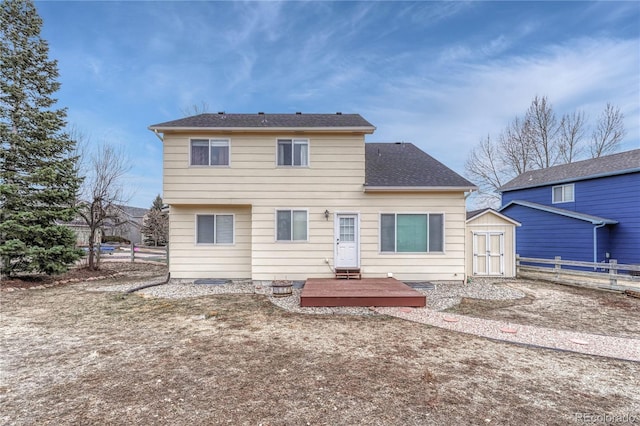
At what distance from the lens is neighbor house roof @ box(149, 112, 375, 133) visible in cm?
900

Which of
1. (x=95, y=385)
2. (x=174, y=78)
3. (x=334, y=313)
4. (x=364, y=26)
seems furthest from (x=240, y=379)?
(x=174, y=78)

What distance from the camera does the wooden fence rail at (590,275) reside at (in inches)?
354

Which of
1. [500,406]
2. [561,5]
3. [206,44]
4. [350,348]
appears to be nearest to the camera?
[500,406]

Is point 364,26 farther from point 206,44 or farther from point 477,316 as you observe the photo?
point 477,316

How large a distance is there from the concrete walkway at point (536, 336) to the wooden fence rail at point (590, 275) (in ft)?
18.5

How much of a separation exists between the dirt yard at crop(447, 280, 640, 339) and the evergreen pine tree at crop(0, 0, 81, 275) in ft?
39.5

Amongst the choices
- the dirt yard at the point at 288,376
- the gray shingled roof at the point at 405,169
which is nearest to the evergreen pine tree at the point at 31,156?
the dirt yard at the point at 288,376

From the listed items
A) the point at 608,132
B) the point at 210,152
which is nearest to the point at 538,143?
the point at 608,132

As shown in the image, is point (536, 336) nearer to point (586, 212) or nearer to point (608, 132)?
point (586, 212)

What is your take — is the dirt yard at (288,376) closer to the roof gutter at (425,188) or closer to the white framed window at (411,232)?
the white framed window at (411,232)

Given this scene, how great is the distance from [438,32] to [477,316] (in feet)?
46.3

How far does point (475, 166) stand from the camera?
23.5m

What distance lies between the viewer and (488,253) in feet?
36.4

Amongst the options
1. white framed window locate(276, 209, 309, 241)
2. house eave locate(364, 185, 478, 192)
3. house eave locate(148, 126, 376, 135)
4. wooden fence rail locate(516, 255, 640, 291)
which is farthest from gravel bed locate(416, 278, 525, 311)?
house eave locate(148, 126, 376, 135)
